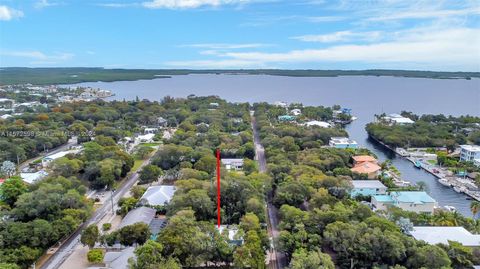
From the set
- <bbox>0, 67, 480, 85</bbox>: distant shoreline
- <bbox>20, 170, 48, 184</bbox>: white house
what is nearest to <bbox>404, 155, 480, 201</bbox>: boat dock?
<bbox>20, 170, 48, 184</bbox>: white house

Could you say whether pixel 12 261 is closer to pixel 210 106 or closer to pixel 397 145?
pixel 397 145

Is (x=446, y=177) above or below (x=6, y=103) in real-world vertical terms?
below

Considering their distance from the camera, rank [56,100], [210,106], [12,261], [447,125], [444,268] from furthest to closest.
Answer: [56,100] < [210,106] < [447,125] < [12,261] < [444,268]

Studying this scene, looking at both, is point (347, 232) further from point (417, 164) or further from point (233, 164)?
point (417, 164)

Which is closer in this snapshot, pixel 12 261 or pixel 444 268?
pixel 444 268

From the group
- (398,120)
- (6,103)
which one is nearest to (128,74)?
(6,103)

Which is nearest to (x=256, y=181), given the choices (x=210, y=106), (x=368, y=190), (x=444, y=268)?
(x=368, y=190)

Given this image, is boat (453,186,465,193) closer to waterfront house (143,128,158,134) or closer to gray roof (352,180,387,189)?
gray roof (352,180,387,189)
